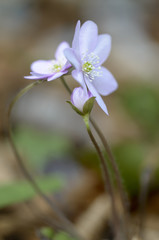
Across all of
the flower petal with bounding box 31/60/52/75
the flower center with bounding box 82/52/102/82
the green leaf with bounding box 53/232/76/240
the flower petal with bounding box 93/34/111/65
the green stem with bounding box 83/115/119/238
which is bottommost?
the green leaf with bounding box 53/232/76/240

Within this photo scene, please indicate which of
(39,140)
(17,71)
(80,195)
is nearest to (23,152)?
(39,140)

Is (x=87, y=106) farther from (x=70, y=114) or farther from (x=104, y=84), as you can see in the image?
(x=70, y=114)

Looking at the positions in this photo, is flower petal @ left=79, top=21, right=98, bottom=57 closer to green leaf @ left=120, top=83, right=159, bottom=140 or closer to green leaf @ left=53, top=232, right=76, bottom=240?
green leaf @ left=53, top=232, right=76, bottom=240

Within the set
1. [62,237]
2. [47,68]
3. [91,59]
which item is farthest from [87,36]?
[62,237]

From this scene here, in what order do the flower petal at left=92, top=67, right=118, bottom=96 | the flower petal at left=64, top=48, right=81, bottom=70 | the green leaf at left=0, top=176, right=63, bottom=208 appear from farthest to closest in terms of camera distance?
the green leaf at left=0, top=176, right=63, bottom=208
the flower petal at left=92, top=67, right=118, bottom=96
the flower petal at left=64, top=48, right=81, bottom=70

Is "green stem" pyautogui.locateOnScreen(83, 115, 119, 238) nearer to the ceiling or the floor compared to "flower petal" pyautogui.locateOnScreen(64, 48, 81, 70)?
nearer to the floor

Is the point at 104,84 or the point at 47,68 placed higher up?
the point at 47,68

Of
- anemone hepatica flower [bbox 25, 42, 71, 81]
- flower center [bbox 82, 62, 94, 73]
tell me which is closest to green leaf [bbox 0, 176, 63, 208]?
anemone hepatica flower [bbox 25, 42, 71, 81]

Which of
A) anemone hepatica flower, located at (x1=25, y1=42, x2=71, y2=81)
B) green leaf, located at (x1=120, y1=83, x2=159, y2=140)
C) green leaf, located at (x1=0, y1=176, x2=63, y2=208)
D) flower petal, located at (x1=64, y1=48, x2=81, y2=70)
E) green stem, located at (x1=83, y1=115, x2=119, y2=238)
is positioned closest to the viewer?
flower petal, located at (x1=64, y1=48, x2=81, y2=70)
